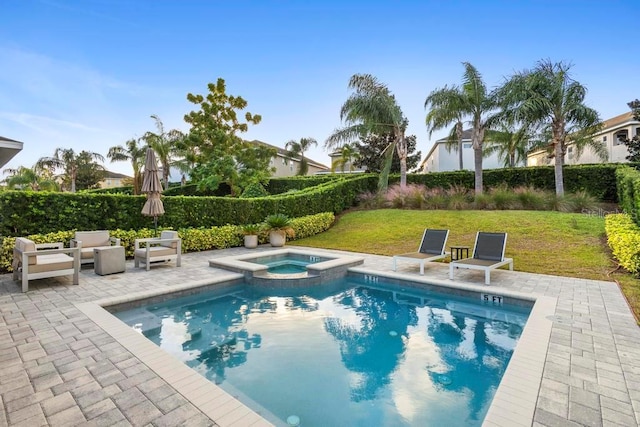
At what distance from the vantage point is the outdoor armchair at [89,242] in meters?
8.41

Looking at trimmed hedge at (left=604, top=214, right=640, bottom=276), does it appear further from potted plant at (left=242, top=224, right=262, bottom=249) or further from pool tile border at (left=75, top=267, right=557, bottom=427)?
potted plant at (left=242, top=224, right=262, bottom=249)

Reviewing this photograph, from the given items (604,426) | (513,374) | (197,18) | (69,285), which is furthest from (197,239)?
(604,426)

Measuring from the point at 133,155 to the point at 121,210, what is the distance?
1015 inches

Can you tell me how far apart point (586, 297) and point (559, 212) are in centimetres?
901

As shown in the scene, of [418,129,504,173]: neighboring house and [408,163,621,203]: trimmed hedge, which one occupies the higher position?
[418,129,504,173]: neighboring house

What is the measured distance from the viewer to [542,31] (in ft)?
39.0

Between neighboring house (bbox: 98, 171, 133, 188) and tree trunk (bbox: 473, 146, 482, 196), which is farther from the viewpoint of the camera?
neighboring house (bbox: 98, 171, 133, 188)

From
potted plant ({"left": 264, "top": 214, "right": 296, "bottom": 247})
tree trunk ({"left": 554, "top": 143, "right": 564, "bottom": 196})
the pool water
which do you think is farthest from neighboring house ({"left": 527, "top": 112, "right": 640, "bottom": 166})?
the pool water

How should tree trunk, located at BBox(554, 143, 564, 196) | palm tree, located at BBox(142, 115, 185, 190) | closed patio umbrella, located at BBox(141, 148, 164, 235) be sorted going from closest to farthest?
1. closed patio umbrella, located at BBox(141, 148, 164, 235)
2. tree trunk, located at BBox(554, 143, 564, 196)
3. palm tree, located at BBox(142, 115, 185, 190)

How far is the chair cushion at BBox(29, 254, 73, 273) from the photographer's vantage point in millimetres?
6455

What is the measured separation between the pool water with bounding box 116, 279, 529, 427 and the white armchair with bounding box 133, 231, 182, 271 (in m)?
2.53

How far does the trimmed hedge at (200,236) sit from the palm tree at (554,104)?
1030 cm

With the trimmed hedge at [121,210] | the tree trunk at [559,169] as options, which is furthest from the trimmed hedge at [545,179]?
the trimmed hedge at [121,210]

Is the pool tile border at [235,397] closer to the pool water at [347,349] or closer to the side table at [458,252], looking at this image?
the pool water at [347,349]
